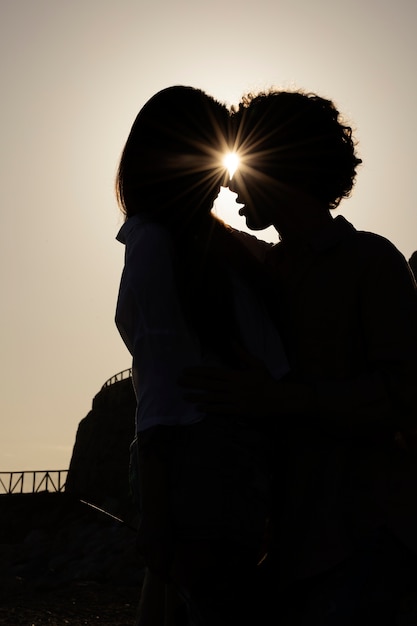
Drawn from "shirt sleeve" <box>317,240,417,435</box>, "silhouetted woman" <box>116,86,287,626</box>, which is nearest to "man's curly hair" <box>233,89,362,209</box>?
"silhouetted woman" <box>116,86,287,626</box>

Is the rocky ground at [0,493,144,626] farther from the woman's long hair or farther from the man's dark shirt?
the woman's long hair

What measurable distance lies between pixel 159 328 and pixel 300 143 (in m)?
1.03

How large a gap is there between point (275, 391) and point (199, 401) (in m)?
0.24

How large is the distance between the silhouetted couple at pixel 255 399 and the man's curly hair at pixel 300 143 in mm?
277

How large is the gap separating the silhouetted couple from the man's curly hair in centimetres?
28

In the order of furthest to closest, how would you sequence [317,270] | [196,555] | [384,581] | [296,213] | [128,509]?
[128,509]
[296,213]
[317,270]
[384,581]
[196,555]

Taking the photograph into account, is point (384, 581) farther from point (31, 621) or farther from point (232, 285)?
point (31, 621)

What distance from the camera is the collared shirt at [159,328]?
225cm

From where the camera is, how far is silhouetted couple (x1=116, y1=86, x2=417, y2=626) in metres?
2.17

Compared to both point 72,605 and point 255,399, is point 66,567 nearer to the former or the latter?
point 72,605

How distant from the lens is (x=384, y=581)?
2299 millimetres

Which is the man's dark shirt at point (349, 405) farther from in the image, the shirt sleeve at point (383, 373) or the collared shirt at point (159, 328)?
the collared shirt at point (159, 328)

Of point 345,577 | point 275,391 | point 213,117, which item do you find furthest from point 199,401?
point 213,117

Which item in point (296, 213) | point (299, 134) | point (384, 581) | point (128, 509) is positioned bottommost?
point (384, 581)
